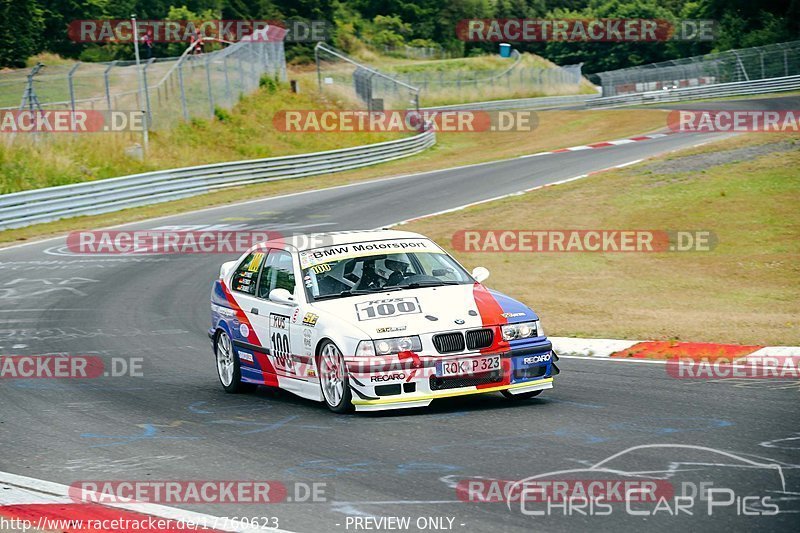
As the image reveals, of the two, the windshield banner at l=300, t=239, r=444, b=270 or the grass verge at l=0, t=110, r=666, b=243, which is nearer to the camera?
the windshield banner at l=300, t=239, r=444, b=270

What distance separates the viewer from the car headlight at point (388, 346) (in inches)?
324

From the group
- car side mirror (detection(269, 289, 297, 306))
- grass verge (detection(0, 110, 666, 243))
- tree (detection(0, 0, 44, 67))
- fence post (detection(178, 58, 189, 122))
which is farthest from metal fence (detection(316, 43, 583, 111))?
→ car side mirror (detection(269, 289, 297, 306))

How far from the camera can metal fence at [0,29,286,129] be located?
105 feet

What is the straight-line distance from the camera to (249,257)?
10.6m

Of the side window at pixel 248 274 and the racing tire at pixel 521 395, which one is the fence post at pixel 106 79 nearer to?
the side window at pixel 248 274

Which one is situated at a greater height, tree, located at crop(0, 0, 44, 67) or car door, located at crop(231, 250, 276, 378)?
tree, located at crop(0, 0, 44, 67)

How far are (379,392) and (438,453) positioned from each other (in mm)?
1316

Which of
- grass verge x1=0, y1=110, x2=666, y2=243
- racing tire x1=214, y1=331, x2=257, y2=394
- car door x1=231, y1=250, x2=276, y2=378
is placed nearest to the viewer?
car door x1=231, y1=250, x2=276, y2=378

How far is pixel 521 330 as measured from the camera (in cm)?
866

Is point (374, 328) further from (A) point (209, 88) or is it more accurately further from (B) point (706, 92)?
(B) point (706, 92)

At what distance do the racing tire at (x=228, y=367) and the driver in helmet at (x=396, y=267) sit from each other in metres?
1.87

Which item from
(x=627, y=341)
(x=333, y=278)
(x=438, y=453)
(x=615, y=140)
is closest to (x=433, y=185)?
(x=615, y=140)

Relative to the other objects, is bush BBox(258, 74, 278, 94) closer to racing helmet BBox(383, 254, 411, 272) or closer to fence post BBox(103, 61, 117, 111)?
fence post BBox(103, 61, 117, 111)

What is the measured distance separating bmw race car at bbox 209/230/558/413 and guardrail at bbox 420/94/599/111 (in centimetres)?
5203
